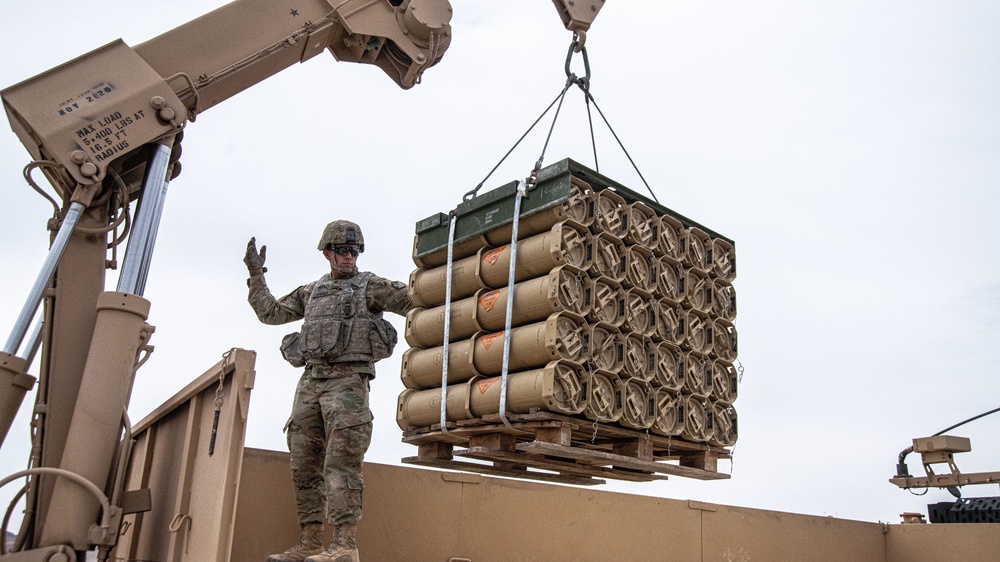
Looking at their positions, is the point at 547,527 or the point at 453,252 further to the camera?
the point at 453,252

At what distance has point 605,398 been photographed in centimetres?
570

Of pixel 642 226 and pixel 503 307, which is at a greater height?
pixel 642 226

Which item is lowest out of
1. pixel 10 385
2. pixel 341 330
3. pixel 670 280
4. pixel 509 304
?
pixel 10 385

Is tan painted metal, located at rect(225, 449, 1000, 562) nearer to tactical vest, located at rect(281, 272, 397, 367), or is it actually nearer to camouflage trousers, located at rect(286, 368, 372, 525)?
camouflage trousers, located at rect(286, 368, 372, 525)

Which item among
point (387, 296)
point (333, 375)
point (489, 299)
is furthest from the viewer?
point (489, 299)

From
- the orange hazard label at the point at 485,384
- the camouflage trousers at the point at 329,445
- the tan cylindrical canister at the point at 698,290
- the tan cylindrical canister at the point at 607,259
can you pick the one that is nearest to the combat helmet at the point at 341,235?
the camouflage trousers at the point at 329,445

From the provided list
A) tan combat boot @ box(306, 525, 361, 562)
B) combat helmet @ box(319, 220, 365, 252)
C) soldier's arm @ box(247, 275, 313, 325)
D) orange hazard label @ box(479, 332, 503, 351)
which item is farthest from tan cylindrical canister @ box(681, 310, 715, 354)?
tan combat boot @ box(306, 525, 361, 562)

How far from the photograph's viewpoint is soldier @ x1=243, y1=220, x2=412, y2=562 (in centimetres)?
484

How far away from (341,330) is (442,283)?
1.32 metres

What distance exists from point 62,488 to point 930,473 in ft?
26.4

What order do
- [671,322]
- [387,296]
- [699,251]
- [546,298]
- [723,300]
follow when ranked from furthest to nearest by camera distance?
[723,300], [699,251], [671,322], [546,298], [387,296]

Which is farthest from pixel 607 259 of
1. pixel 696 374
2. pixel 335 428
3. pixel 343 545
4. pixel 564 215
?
pixel 343 545

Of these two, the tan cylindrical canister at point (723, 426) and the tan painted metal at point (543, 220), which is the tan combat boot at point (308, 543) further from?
the tan cylindrical canister at point (723, 426)

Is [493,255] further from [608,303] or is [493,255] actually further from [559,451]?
[559,451]
